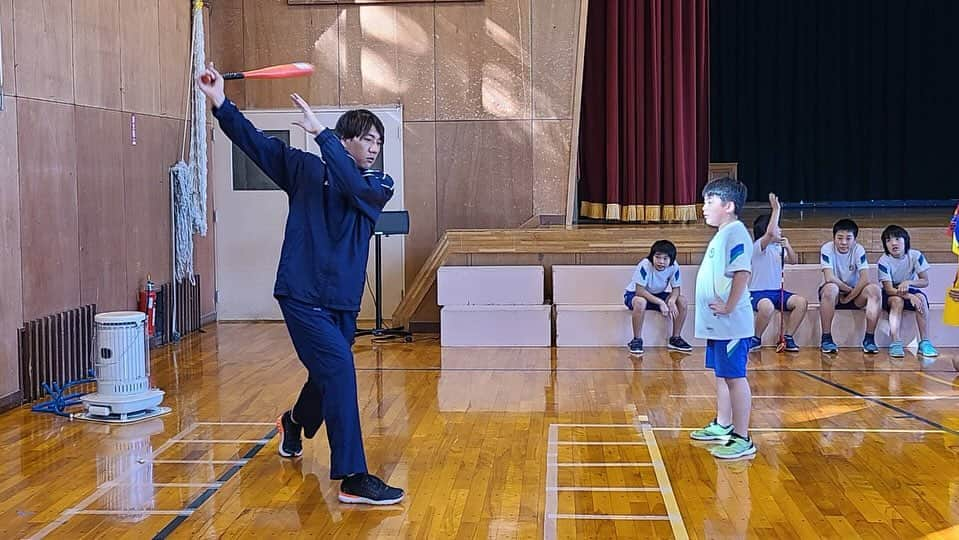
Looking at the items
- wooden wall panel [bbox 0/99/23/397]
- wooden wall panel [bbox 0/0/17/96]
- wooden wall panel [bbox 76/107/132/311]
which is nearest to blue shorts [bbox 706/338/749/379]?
wooden wall panel [bbox 0/99/23/397]

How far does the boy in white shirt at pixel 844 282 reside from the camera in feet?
26.2

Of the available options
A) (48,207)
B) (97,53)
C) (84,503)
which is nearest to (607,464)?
(84,503)

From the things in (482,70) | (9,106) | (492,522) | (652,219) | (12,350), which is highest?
(482,70)

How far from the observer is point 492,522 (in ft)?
13.3

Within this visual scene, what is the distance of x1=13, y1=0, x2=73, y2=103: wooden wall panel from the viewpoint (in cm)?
633

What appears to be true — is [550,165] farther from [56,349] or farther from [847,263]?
[56,349]

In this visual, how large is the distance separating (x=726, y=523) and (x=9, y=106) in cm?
456

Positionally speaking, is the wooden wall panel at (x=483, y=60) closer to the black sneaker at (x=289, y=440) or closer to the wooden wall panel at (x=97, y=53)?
the wooden wall panel at (x=97, y=53)

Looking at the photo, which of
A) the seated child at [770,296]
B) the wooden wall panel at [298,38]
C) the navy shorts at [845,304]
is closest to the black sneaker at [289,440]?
the seated child at [770,296]

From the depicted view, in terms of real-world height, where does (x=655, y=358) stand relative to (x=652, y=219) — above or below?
below

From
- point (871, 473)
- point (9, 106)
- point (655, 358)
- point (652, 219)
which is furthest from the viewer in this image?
point (652, 219)

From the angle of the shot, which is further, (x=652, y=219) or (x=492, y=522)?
(x=652, y=219)

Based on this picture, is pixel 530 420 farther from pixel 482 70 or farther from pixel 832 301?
pixel 482 70

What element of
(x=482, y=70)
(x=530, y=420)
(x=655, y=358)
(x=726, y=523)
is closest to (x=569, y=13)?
(x=482, y=70)
